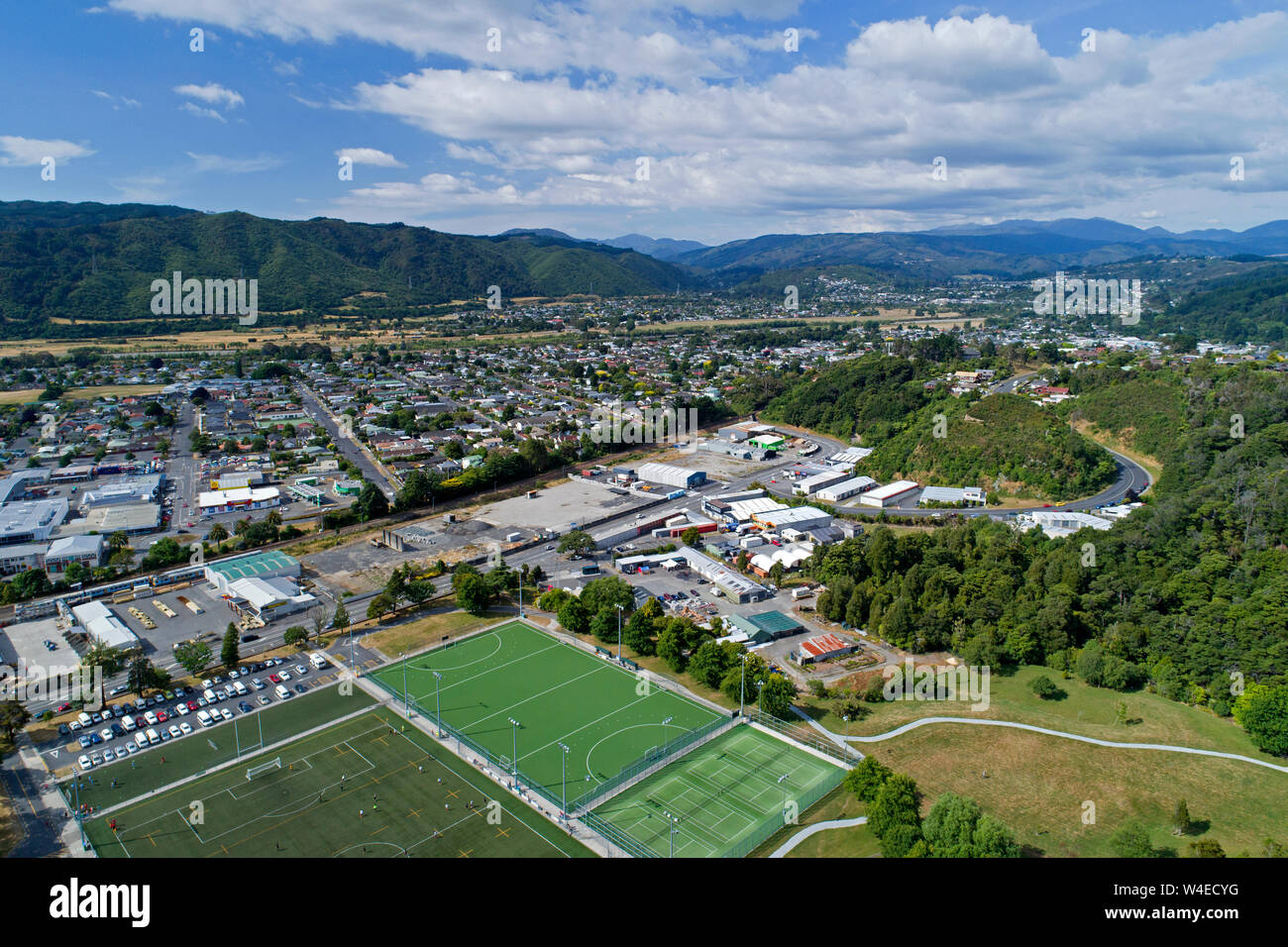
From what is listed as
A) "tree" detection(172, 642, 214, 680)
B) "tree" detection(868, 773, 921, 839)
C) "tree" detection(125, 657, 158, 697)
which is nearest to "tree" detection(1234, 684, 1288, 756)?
"tree" detection(868, 773, 921, 839)

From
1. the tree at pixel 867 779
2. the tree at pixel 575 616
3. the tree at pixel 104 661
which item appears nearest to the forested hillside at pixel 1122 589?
the tree at pixel 867 779

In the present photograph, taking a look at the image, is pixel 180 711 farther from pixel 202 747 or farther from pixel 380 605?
pixel 380 605

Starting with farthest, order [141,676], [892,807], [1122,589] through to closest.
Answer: [1122,589] → [141,676] → [892,807]

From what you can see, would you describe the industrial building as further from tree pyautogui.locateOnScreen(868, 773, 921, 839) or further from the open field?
the open field

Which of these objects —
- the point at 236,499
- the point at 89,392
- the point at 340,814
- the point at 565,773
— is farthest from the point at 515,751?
the point at 89,392

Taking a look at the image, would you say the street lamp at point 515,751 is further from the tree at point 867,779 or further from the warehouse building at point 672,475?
the warehouse building at point 672,475

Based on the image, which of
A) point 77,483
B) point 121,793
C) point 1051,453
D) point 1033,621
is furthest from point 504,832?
point 77,483
